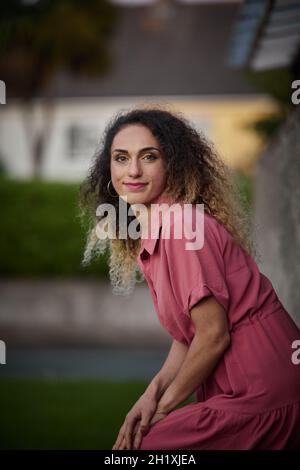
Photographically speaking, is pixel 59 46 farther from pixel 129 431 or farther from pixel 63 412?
pixel 129 431

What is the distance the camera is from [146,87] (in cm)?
2444

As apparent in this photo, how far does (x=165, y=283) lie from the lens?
2.36 meters

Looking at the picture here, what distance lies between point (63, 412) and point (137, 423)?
14.3ft

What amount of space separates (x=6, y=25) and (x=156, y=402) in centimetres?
1473

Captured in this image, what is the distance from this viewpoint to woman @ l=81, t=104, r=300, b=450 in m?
2.28

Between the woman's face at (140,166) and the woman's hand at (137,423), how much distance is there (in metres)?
0.67

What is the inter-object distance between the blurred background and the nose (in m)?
0.39

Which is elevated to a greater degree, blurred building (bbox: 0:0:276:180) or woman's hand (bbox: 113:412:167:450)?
blurred building (bbox: 0:0:276:180)

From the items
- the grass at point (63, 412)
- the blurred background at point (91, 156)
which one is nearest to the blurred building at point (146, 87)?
the blurred background at point (91, 156)

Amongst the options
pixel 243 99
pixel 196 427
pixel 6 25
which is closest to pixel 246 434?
pixel 196 427

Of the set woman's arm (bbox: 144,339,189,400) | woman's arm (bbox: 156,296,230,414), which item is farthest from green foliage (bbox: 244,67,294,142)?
woman's arm (bbox: 156,296,230,414)

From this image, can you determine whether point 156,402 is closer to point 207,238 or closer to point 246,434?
point 246,434

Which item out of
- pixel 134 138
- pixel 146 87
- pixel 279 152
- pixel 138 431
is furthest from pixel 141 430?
pixel 146 87

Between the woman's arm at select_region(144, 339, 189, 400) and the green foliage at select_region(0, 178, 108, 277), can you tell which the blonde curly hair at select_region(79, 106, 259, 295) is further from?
the green foliage at select_region(0, 178, 108, 277)
